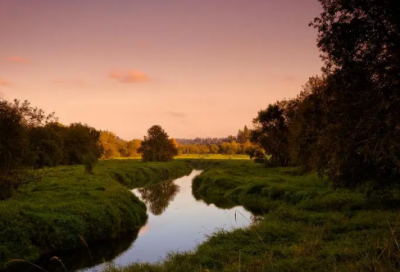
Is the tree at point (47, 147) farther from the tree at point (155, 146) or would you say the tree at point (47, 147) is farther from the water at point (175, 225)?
the tree at point (155, 146)

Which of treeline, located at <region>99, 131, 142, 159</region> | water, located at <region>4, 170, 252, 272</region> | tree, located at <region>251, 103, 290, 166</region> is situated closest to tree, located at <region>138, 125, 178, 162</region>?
treeline, located at <region>99, 131, 142, 159</region>

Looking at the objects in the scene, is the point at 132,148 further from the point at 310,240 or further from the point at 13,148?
the point at 310,240

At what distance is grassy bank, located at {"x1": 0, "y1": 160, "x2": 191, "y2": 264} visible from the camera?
52.6ft

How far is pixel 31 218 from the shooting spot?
17.6 meters

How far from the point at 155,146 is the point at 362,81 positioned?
85.9m

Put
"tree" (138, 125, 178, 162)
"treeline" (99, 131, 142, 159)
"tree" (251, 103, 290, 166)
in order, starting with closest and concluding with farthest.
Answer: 1. "tree" (251, 103, 290, 166)
2. "tree" (138, 125, 178, 162)
3. "treeline" (99, 131, 142, 159)

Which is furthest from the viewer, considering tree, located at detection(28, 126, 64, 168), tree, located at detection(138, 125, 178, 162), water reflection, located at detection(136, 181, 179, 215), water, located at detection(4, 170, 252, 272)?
tree, located at detection(138, 125, 178, 162)

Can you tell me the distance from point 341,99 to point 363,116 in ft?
4.74

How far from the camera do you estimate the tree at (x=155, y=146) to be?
316 ft

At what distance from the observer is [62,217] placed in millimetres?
19359

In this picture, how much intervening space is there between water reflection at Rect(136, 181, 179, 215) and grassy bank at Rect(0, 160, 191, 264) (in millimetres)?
4139

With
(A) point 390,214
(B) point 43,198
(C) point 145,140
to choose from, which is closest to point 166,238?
(B) point 43,198

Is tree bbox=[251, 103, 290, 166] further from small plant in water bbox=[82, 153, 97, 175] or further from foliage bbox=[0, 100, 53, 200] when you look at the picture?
foliage bbox=[0, 100, 53, 200]

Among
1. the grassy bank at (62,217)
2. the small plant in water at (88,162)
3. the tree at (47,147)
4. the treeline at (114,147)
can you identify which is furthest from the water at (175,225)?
the treeline at (114,147)
